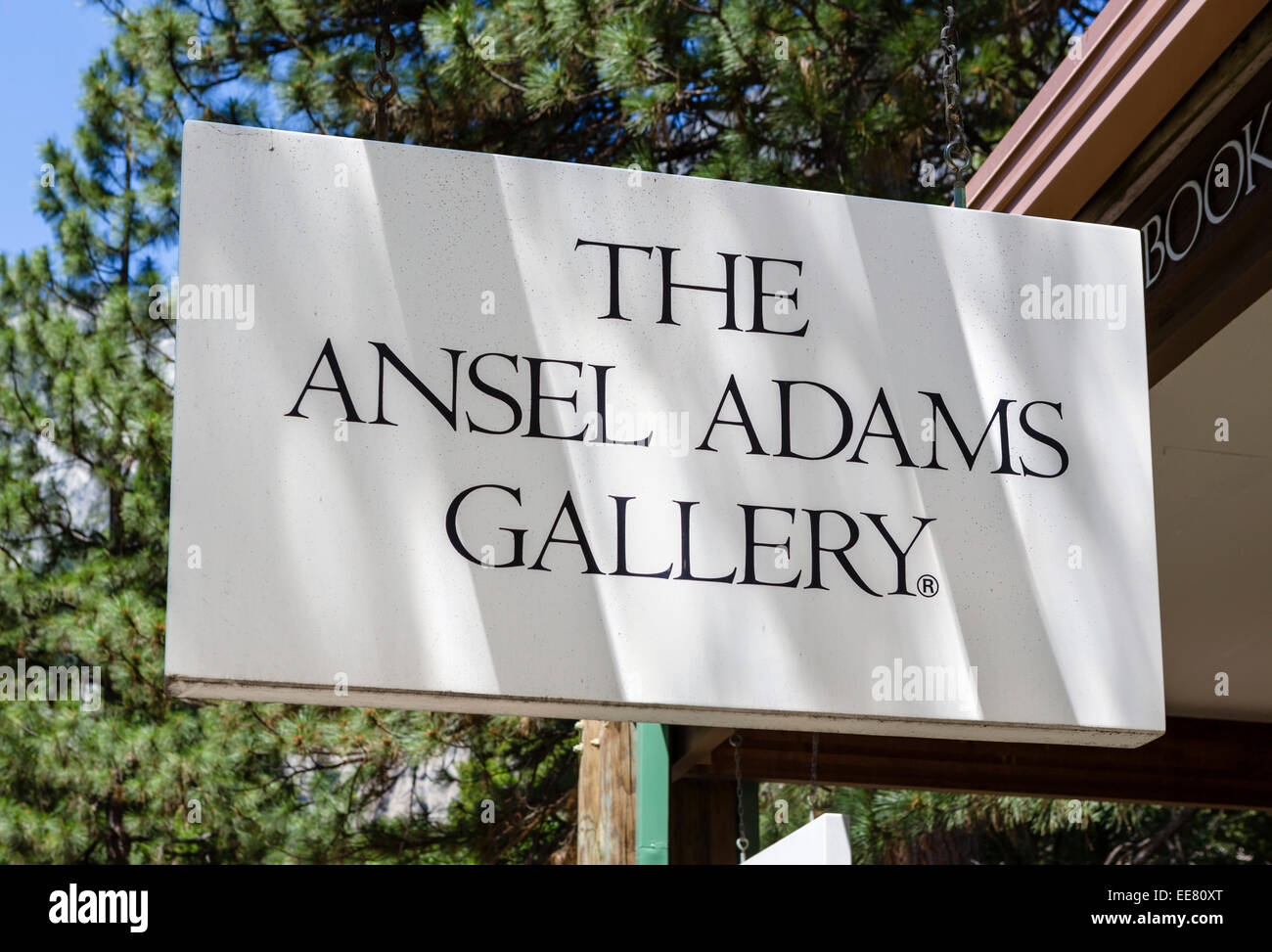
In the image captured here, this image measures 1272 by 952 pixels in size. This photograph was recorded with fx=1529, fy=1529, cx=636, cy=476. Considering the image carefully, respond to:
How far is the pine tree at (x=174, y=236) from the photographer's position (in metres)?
8.01

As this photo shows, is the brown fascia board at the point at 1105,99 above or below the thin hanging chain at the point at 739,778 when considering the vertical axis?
above

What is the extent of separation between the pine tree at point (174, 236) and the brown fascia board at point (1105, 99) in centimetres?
423

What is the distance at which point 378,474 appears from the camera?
228 centimetres

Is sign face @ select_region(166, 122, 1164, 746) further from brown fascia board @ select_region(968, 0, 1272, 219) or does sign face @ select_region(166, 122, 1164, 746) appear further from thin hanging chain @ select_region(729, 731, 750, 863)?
thin hanging chain @ select_region(729, 731, 750, 863)

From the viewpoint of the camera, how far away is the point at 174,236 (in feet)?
35.1

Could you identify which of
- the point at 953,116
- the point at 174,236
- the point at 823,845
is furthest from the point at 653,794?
the point at 174,236

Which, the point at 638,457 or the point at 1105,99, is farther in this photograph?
the point at 1105,99

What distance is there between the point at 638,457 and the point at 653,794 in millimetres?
3005

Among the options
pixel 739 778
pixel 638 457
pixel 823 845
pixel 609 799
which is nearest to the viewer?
pixel 638 457

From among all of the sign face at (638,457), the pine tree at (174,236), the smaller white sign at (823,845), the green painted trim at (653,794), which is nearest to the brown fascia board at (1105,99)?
the sign face at (638,457)

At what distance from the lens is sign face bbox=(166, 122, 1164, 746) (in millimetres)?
2244

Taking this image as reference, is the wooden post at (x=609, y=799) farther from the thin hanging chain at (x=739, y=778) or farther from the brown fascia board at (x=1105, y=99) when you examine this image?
the brown fascia board at (x=1105, y=99)

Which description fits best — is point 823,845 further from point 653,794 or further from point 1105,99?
point 653,794

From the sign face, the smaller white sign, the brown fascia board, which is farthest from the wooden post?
the sign face
